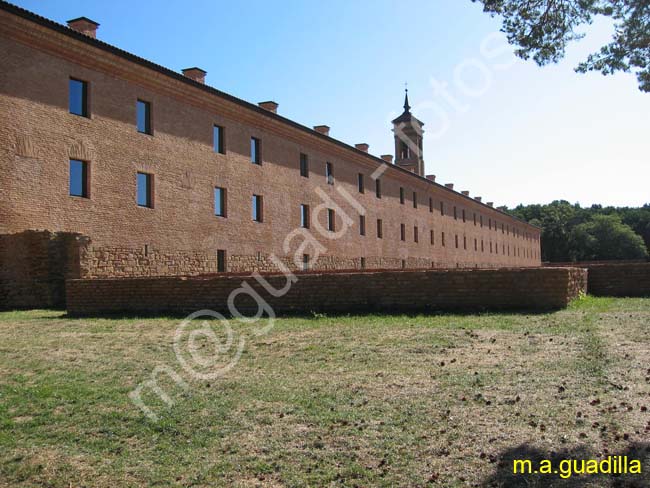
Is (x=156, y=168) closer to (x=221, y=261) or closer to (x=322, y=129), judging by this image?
(x=221, y=261)

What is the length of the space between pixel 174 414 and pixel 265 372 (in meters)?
1.54

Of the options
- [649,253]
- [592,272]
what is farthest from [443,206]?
[649,253]

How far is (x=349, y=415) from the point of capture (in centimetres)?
505

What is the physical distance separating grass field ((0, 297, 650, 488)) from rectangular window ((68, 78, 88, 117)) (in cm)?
1103

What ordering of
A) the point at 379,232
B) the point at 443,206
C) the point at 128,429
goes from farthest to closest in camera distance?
the point at 443,206, the point at 379,232, the point at 128,429

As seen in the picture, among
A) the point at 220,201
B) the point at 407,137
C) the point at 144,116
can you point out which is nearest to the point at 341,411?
the point at 144,116

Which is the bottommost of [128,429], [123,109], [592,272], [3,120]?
[128,429]

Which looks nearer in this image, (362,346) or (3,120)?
(362,346)

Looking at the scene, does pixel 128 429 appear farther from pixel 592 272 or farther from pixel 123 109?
pixel 123 109

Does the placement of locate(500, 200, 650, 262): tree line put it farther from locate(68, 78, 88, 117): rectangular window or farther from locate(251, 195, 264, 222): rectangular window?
locate(68, 78, 88, 117): rectangular window

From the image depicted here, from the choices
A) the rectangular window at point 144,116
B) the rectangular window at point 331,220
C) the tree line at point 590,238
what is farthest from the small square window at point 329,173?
the tree line at point 590,238

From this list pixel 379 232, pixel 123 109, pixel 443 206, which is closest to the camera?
pixel 123 109

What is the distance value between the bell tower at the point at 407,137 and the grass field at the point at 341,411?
131ft

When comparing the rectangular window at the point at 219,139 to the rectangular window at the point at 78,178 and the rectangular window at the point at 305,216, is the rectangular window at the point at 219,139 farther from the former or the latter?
the rectangular window at the point at 78,178
